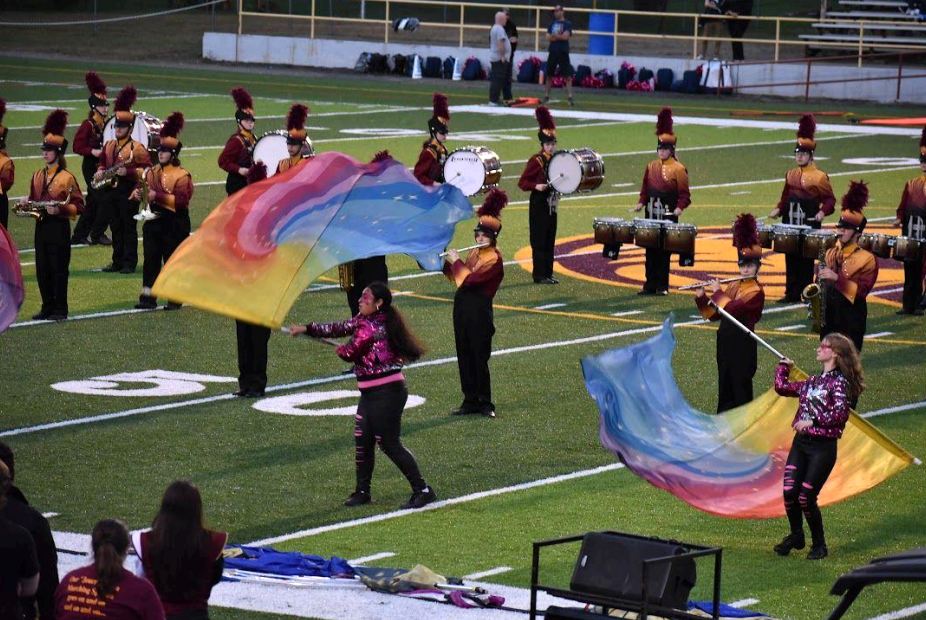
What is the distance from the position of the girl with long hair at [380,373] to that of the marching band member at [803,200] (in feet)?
27.2

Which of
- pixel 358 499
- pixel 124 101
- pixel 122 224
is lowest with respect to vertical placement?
pixel 358 499

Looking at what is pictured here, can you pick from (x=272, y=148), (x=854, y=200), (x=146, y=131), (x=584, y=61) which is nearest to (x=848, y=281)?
(x=854, y=200)

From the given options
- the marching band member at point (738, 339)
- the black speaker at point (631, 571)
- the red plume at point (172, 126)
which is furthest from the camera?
the red plume at point (172, 126)

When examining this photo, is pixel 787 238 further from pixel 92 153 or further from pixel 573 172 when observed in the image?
pixel 92 153

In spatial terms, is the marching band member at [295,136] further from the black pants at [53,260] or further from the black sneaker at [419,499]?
the black sneaker at [419,499]

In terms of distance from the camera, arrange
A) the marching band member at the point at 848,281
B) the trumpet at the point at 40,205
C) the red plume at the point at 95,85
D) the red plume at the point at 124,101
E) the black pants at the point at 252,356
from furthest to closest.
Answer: the red plume at the point at 95,85
the red plume at the point at 124,101
the trumpet at the point at 40,205
the marching band member at the point at 848,281
the black pants at the point at 252,356

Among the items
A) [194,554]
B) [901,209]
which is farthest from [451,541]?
[901,209]

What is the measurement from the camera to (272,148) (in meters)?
20.9

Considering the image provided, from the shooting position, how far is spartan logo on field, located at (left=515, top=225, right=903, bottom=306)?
21281mm

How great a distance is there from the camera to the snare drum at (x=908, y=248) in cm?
1902

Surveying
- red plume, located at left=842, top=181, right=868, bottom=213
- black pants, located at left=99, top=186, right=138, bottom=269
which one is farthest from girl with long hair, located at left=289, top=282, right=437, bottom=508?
black pants, located at left=99, top=186, right=138, bottom=269

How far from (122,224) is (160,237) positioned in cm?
214

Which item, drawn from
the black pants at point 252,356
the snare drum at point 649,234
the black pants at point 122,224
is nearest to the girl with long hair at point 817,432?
the black pants at point 252,356

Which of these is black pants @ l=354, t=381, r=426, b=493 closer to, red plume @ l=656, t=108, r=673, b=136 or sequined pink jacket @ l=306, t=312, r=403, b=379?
sequined pink jacket @ l=306, t=312, r=403, b=379
